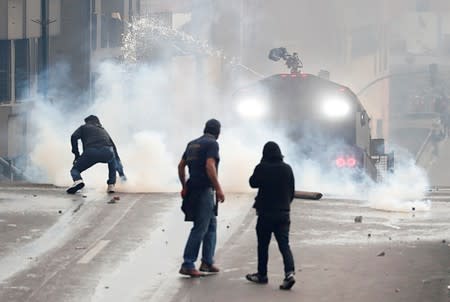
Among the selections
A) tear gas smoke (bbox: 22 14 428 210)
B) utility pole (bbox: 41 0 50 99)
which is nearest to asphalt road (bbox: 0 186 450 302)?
tear gas smoke (bbox: 22 14 428 210)

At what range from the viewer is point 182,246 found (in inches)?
545

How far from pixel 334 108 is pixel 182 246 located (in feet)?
38.9

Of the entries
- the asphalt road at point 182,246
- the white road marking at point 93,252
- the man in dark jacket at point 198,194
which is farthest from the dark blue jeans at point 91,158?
the man in dark jacket at point 198,194

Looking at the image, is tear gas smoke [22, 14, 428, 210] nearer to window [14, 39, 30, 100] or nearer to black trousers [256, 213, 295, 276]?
window [14, 39, 30, 100]

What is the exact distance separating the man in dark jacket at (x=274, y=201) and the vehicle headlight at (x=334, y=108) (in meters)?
13.8

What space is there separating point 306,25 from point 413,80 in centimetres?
1444

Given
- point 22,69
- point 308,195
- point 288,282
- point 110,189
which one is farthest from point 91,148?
point 22,69

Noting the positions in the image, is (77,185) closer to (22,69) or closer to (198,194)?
(198,194)

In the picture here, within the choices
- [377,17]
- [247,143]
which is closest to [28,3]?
[247,143]

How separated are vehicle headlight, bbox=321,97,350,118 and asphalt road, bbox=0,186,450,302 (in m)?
6.00

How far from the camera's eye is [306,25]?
86.8 meters

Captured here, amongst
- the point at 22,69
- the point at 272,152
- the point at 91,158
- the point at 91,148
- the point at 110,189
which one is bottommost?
the point at 110,189

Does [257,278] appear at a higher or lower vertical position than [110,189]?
lower

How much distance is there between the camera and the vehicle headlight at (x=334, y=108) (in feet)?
82.1
